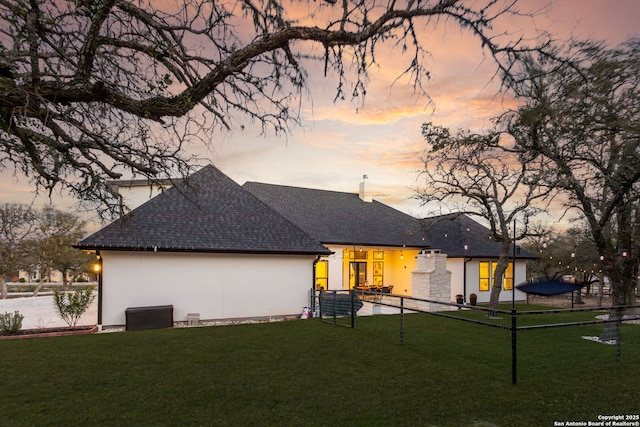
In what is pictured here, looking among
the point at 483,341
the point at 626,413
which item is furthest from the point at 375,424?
the point at 483,341

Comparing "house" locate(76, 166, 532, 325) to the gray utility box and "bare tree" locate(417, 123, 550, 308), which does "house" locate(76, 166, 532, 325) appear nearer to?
the gray utility box

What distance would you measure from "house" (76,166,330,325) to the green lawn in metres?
2.24

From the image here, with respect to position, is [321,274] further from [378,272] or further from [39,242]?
[39,242]

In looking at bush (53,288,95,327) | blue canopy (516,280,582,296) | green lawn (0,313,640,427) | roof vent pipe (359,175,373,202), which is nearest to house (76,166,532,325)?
bush (53,288,95,327)

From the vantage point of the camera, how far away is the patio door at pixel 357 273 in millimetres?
24344

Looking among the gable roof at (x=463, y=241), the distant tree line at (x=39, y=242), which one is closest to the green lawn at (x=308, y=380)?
the gable roof at (x=463, y=241)

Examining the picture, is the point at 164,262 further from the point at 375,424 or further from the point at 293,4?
the point at 293,4

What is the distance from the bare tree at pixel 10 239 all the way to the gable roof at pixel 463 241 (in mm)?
24950

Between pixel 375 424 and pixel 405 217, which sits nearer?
pixel 375 424

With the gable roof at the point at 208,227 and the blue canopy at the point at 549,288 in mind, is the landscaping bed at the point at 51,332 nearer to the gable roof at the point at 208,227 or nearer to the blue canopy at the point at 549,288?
the gable roof at the point at 208,227

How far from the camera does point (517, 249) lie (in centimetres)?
2575

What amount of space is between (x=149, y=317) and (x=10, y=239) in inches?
841

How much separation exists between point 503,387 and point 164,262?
10950 mm

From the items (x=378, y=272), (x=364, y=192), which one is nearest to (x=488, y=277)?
(x=378, y=272)
